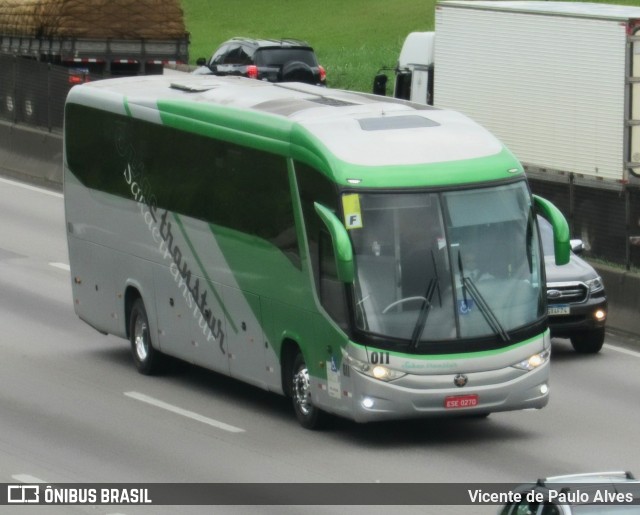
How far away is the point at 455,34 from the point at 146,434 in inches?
623

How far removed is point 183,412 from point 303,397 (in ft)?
5.11

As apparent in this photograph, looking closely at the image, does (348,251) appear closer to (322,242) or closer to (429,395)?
(322,242)

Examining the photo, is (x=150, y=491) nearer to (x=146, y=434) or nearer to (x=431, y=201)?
(x=146, y=434)

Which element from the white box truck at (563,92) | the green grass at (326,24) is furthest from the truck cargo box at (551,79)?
the green grass at (326,24)

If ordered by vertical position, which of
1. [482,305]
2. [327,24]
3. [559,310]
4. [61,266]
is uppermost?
[482,305]

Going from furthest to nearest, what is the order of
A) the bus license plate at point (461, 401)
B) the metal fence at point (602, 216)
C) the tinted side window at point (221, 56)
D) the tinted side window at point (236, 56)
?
the tinted side window at point (221, 56)
the tinted side window at point (236, 56)
the metal fence at point (602, 216)
the bus license plate at point (461, 401)

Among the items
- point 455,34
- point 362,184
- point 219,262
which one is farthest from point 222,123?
point 455,34

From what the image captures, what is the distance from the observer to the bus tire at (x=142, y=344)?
1908 cm

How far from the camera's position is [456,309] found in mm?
15242

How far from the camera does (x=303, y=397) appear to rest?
16234 millimetres

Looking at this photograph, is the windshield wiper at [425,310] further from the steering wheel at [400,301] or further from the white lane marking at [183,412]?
the white lane marking at [183,412]

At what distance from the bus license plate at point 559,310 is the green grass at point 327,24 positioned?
118 ft

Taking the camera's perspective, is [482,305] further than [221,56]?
No

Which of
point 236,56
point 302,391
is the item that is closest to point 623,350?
point 302,391
